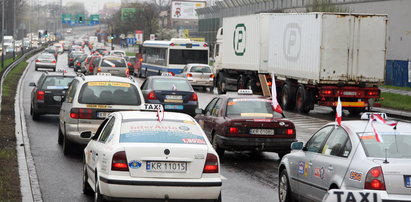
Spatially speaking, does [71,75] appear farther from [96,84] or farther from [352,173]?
[352,173]

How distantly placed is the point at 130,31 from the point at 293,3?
306ft

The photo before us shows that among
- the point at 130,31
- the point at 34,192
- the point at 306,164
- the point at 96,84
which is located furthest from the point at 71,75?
the point at 130,31

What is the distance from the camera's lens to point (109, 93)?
1723 centimetres

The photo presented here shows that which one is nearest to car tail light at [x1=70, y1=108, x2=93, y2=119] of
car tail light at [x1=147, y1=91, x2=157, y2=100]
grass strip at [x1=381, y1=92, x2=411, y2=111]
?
car tail light at [x1=147, y1=91, x2=157, y2=100]

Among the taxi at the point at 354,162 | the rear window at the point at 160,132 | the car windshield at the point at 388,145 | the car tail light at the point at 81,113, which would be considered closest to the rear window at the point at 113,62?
the car tail light at the point at 81,113

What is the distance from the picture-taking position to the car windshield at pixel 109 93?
17.0 metres

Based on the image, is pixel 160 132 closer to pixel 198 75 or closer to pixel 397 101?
pixel 397 101

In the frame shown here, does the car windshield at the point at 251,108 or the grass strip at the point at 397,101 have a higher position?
the car windshield at the point at 251,108

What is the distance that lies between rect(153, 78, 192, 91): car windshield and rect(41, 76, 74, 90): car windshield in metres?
2.69

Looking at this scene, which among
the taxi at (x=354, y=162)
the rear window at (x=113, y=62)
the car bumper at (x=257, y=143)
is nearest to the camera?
the taxi at (x=354, y=162)

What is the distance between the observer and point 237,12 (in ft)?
269

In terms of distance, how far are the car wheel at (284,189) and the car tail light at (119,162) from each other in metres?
2.65

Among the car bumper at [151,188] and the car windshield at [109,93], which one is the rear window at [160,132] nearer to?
the car bumper at [151,188]

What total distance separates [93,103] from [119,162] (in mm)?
7316
